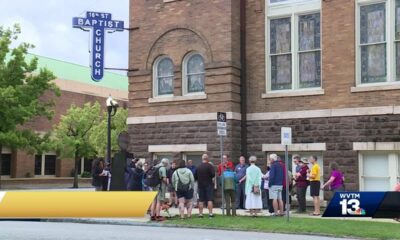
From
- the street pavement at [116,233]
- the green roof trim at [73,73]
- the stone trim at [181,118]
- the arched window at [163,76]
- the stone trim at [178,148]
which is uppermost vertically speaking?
the green roof trim at [73,73]

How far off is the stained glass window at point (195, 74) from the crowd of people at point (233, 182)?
11.1 feet

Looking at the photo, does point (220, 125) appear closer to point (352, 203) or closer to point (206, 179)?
point (206, 179)

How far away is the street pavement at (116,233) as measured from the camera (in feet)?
41.7

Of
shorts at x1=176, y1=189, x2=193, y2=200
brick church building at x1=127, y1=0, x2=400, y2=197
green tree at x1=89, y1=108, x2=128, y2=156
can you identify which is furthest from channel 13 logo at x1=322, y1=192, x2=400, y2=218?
green tree at x1=89, y1=108, x2=128, y2=156

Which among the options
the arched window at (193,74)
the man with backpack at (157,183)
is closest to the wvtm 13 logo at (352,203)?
the man with backpack at (157,183)

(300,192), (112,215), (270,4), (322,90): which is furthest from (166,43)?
(112,215)

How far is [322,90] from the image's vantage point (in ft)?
61.6

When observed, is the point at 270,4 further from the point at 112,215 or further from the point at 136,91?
the point at 112,215

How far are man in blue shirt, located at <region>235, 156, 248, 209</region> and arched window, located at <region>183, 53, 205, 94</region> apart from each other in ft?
11.3

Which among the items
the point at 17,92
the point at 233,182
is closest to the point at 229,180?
the point at 233,182

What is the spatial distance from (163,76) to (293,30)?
16.2ft

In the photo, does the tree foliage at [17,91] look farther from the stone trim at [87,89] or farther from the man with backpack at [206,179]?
the man with backpack at [206,179]

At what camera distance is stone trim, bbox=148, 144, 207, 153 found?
20.3 meters

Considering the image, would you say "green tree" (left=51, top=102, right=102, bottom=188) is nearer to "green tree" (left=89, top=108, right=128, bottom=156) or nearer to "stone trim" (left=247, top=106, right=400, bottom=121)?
"green tree" (left=89, top=108, right=128, bottom=156)
